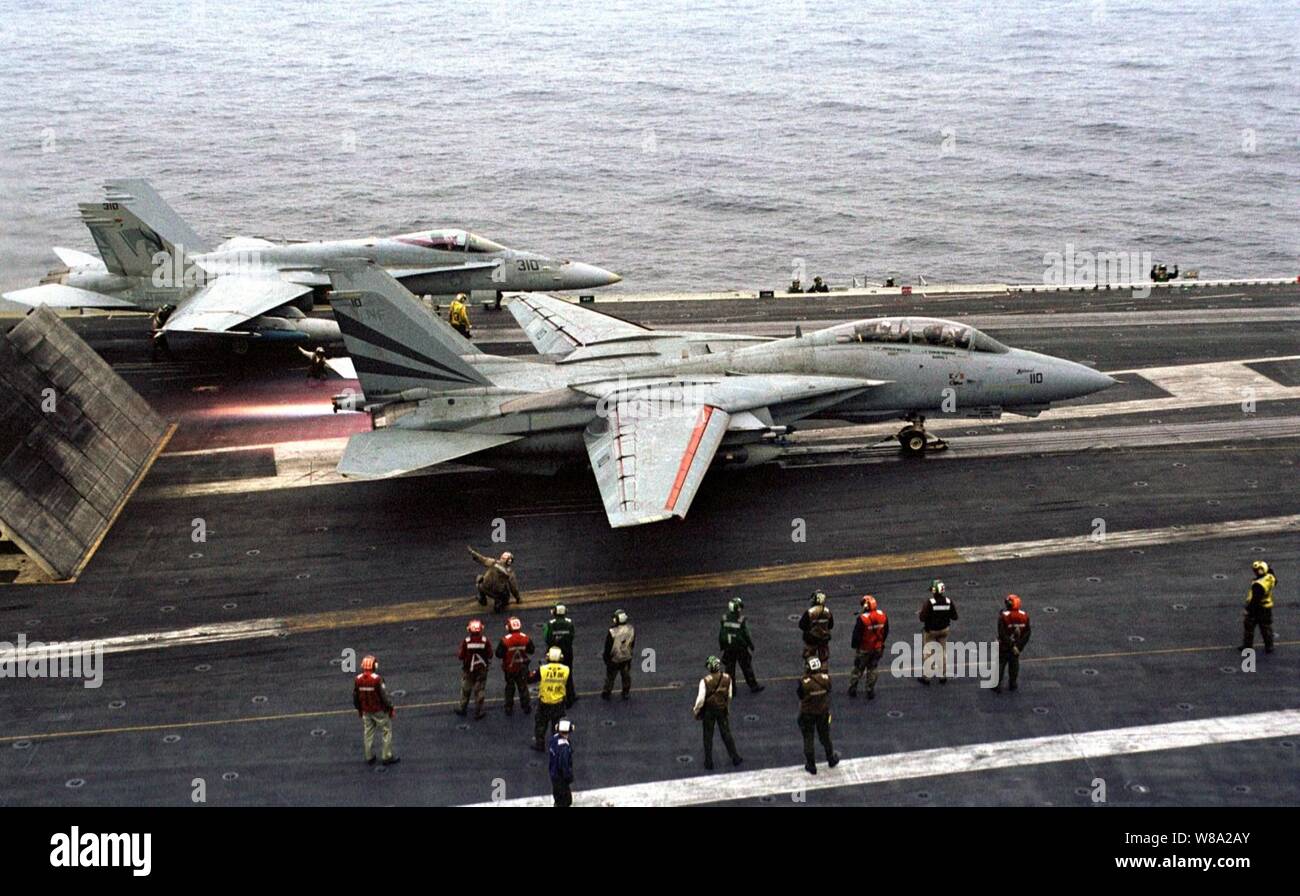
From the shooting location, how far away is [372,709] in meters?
21.5

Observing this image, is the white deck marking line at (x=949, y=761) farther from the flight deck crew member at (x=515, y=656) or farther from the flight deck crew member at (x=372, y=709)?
the flight deck crew member at (x=515, y=656)

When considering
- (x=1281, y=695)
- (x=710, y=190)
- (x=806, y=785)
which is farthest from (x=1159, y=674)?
(x=710, y=190)

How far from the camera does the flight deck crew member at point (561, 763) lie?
19969mm

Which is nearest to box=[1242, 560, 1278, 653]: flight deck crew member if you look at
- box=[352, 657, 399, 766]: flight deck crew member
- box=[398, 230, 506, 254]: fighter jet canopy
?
box=[352, 657, 399, 766]: flight deck crew member

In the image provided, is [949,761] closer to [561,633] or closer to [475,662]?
[561,633]

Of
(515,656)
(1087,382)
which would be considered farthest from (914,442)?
(515,656)

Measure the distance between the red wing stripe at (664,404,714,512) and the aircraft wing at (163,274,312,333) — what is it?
16.4m

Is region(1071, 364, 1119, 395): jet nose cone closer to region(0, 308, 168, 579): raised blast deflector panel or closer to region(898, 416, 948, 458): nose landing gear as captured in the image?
region(898, 416, 948, 458): nose landing gear

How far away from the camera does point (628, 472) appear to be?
1118 inches

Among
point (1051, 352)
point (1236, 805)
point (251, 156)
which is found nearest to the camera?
point (1236, 805)

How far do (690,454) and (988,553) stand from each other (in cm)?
606

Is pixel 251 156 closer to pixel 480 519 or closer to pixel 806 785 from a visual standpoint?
pixel 480 519

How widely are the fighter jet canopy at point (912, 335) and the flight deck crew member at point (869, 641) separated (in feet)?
38.1
